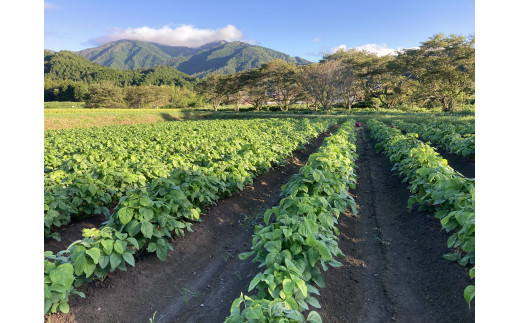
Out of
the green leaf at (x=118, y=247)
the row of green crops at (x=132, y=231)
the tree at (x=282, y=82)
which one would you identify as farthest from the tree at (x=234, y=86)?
the green leaf at (x=118, y=247)

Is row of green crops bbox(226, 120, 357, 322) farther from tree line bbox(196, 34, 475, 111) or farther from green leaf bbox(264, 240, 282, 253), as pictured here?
tree line bbox(196, 34, 475, 111)

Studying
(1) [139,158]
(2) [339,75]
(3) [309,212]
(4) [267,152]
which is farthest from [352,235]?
(2) [339,75]

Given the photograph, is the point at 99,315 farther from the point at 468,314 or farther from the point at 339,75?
the point at 339,75

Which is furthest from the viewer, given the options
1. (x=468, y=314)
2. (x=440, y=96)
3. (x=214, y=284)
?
(x=440, y=96)

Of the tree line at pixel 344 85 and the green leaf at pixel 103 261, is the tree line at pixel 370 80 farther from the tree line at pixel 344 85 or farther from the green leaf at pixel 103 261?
the green leaf at pixel 103 261

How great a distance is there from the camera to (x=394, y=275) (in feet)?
13.8

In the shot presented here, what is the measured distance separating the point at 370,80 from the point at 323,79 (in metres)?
12.6

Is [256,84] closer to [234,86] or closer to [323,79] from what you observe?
[234,86]

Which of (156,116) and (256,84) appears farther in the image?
(256,84)

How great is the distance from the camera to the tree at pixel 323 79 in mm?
46000

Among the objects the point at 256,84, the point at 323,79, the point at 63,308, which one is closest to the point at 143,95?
the point at 256,84

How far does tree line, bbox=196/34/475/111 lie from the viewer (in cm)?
3950

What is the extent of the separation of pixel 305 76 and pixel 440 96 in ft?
64.2

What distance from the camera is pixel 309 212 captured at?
379 cm
